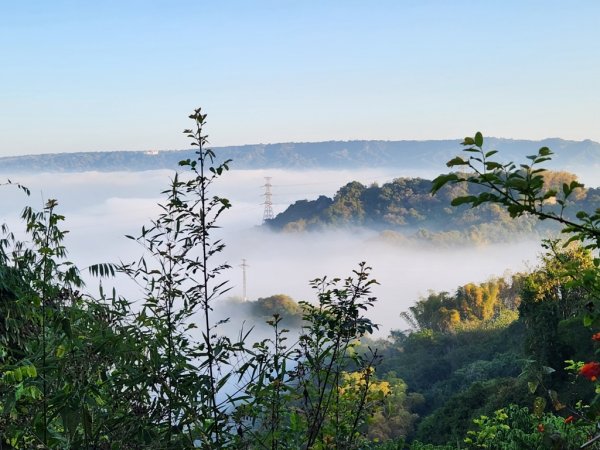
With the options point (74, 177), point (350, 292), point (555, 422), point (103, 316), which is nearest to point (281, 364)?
point (350, 292)

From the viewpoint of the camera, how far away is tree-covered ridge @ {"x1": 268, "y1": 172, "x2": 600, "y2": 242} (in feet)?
240

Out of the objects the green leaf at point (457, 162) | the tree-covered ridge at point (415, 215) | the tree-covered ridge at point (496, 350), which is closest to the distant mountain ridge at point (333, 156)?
the tree-covered ridge at point (415, 215)

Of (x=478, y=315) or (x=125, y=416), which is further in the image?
(x=478, y=315)

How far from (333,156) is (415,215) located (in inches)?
2264

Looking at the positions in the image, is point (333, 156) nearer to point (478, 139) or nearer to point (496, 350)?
point (496, 350)

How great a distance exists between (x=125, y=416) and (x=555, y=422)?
3.67 m

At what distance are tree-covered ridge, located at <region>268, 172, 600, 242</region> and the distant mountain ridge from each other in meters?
41.8

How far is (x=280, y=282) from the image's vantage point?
305 feet

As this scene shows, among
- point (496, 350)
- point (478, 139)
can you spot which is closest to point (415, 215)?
point (496, 350)

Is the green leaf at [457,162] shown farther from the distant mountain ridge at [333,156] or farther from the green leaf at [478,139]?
the distant mountain ridge at [333,156]

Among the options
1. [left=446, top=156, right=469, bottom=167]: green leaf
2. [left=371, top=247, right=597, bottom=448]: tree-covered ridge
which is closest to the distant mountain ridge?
[left=371, top=247, right=597, bottom=448]: tree-covered ridge

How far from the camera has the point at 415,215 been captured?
→ 7856cm

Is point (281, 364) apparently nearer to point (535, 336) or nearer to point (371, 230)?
point (535, 336)

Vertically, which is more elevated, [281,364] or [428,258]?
[281,364]
